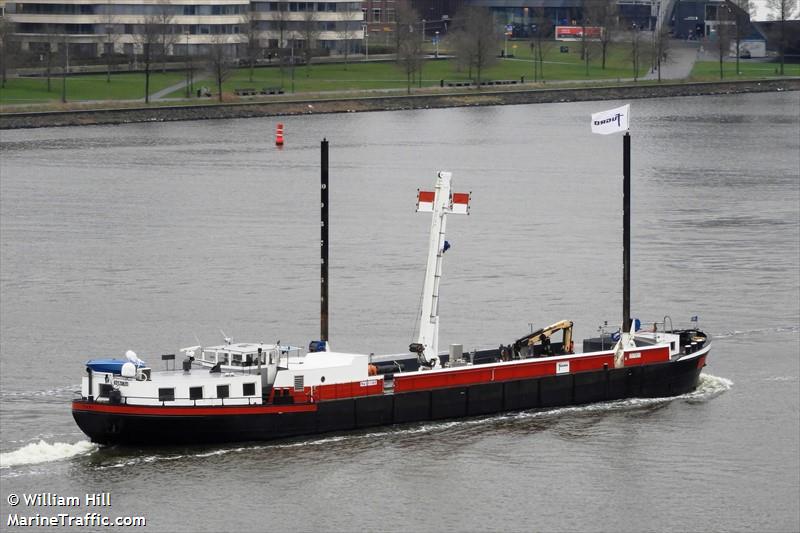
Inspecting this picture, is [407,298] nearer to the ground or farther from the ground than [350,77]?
nearer to the ground

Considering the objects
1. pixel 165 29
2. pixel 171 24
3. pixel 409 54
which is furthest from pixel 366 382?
pixel 171 24

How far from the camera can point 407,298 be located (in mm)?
66750

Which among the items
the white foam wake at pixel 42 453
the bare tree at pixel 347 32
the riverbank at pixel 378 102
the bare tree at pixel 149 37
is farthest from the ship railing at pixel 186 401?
the bare tree at pixel 347 32

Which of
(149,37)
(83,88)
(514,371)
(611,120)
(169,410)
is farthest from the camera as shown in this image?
(149,37)

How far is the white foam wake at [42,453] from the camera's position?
4597 cm

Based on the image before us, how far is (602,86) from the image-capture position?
168 meters

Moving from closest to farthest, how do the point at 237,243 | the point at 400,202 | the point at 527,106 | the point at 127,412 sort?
1. the point at 127,412
2. the point at 237,243
3. the point at 400,202
4. the point at 527,106

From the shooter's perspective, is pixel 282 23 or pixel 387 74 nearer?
pixel 387 74

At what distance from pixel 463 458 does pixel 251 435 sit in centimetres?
584

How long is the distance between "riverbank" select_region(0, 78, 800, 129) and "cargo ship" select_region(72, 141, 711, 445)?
8550cm

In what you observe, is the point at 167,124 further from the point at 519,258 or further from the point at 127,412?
the point at 127,412

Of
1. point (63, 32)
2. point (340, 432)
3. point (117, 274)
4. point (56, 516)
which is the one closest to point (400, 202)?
point (117, 274)

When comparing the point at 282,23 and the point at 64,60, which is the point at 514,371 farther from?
the point at 282,23

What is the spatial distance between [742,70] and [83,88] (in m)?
74.0
